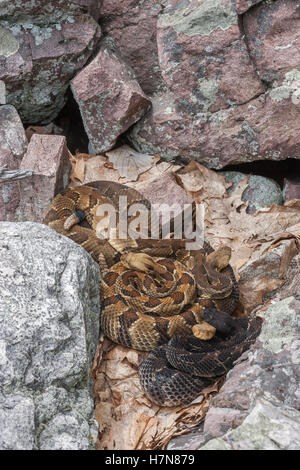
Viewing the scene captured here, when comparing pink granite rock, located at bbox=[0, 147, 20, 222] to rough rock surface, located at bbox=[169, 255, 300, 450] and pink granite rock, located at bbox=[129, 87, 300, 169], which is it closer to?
pink granite rock, located at bbox=[129, 87, 300, 169]

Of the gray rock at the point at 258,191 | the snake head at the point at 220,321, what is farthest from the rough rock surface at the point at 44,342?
the gray rock at the point at 258,191

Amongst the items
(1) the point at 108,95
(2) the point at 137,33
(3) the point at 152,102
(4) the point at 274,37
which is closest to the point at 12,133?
(1) the point at 108,95

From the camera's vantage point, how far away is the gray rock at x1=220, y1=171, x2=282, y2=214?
7078 millimetres

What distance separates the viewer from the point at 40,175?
658cm

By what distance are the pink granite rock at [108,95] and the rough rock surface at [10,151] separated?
801 millimetres

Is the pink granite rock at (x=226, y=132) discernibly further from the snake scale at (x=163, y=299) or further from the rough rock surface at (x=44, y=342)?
the rough rock surface at (x=44, y=342)

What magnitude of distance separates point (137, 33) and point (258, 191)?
2477 mm

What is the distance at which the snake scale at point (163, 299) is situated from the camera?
16.2ft

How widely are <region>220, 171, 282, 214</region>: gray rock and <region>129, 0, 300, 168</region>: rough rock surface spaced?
29 cm

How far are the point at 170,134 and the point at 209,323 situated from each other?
2742 mm

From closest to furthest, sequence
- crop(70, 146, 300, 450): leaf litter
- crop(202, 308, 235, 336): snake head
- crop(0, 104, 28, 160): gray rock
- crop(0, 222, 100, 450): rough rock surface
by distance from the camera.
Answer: crop(0, 222, 100, 450): rough rock surface, crop(70, 146, 300, 450): leaf litter, crop(202, 308, 235, 336): snake head, crop(0, 104, 28, 160): gray rock

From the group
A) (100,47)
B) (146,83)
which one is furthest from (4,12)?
(146,83)

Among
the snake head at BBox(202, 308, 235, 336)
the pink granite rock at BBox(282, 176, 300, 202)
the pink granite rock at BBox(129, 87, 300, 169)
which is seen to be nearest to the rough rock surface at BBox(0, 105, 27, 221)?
the pink granite rock at BBox(129, 87, 300, 169)

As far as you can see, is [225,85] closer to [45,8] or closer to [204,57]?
[204,57]
